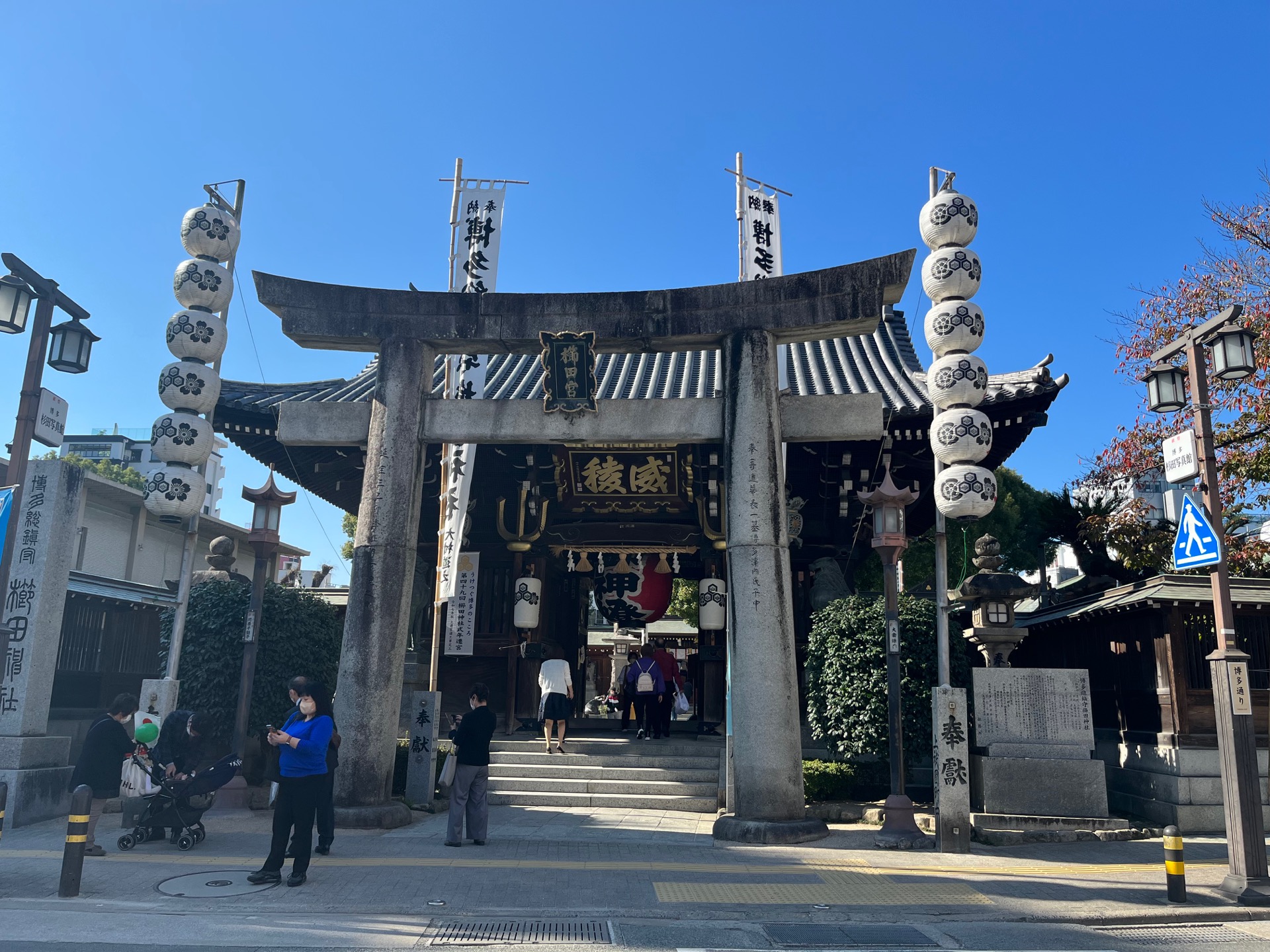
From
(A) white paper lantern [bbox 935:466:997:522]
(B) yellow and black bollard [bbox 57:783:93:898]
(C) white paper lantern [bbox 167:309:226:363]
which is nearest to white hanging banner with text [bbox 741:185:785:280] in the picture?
(A) white paper lantern [bbox 935:466:997:522]

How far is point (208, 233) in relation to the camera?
11.9 m

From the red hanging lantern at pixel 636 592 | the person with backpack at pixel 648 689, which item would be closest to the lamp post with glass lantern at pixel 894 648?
the person with backpack at pixel 648 689

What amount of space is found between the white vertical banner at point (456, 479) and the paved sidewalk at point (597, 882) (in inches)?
143

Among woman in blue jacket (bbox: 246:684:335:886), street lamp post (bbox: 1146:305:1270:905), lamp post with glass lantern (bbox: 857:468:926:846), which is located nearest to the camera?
woman in blue jacket (bbox: 246:684:335:886)

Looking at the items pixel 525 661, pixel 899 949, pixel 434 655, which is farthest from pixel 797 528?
pixel 899 949

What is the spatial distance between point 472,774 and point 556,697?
183 inches

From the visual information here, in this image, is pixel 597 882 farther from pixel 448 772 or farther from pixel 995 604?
pixel 995 604

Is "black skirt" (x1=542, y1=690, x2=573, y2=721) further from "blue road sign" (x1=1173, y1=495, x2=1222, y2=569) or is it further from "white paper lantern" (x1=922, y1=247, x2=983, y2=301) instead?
"blue road sign" (x1=1173, y1=495, x2=1222, y2=569)

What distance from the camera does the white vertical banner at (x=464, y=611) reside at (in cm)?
1706

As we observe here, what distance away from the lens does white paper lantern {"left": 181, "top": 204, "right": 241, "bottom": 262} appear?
1193 centimetres

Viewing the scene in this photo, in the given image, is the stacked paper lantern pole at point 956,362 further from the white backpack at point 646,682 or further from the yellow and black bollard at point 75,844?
the yellow and black bollard at point 75,844

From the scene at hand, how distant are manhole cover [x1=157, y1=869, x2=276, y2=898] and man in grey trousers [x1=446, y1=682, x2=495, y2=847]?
7.51 ft

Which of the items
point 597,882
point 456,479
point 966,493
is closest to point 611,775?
point 456,479

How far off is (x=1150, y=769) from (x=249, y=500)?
13672 millimetres
